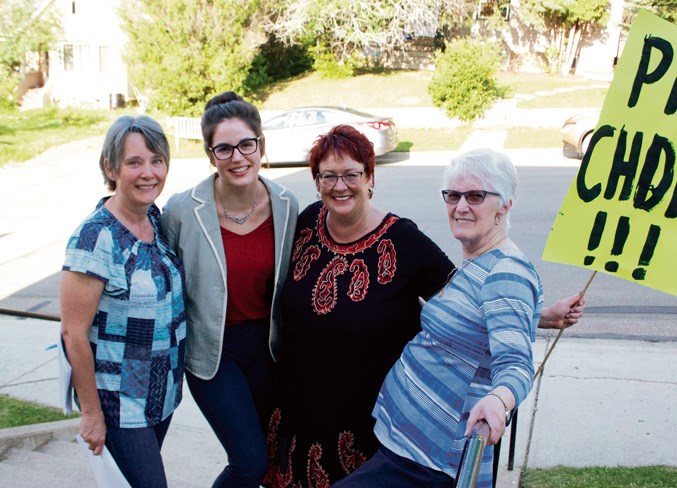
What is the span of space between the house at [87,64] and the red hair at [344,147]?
94.0 feet

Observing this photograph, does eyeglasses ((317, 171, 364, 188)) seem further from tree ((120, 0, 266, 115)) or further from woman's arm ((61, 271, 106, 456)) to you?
tree ((120, 0, 266, 115))

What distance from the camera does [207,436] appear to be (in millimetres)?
4711

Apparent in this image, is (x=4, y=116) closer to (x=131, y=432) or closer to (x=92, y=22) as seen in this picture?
(x=92, y=22)

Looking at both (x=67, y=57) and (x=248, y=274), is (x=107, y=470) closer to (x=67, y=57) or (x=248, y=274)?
(x=248, y=274)

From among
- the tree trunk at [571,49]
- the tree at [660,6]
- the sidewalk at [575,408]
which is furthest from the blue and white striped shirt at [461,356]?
the tree trunk at [571,49]

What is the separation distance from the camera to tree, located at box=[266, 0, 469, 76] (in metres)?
26.2

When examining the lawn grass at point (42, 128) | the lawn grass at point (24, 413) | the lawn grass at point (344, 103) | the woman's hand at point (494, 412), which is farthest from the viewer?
the lawn grass at point (42, 128)

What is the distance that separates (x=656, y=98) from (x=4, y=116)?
2840 centimetres

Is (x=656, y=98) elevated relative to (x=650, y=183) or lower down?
elevated

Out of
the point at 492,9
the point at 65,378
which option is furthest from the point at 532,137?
the point at 65,378

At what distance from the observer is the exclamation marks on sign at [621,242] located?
8.84 feet

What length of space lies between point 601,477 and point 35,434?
3.24 meters

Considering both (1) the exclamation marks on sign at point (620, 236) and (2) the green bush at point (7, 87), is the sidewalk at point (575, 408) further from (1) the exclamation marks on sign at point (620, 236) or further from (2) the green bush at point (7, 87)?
(2) the green bush at point (7, 87)

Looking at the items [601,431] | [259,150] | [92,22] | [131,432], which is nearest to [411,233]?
[259,150]
